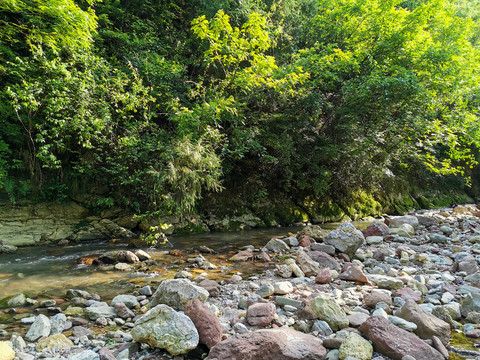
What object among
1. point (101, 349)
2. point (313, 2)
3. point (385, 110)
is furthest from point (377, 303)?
point (313, 2)

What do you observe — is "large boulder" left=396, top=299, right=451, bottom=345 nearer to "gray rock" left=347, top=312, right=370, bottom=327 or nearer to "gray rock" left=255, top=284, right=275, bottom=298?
"gray rock" left=347, top=312, right=370, bottom=327

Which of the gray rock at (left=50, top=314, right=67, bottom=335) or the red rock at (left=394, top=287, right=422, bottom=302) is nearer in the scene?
the gray rock at (left=50, top=314, right=67, bottom=335)

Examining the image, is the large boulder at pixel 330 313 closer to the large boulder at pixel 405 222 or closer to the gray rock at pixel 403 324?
the gray rock at pixel 403 324

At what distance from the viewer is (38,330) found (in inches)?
113

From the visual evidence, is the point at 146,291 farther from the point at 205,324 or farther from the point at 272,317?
the point at 272,317

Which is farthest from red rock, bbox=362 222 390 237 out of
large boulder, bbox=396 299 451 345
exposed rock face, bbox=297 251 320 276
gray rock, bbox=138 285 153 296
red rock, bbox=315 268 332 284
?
gray rock, bbox=138 285 153 296

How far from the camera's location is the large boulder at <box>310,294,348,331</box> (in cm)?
294

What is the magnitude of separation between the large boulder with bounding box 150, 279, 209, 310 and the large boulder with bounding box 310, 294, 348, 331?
52.6 inches

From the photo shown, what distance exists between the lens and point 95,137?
718 centimetres

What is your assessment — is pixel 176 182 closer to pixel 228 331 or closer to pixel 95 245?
pixel 95 245

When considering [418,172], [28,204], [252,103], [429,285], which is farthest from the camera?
[418,172]

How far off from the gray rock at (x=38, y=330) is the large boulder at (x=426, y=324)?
3703mm

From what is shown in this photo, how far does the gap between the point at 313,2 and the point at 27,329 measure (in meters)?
16.8

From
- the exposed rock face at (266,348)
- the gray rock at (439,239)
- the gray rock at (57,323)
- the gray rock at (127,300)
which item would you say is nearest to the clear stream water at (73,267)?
the gray rock at (127,300)
